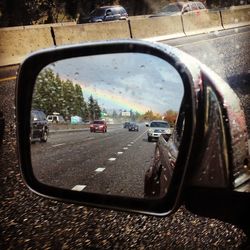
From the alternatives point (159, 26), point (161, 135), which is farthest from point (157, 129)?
point (159, 26)

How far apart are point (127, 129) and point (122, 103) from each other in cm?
6

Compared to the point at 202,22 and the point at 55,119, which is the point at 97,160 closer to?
the point at 55,119

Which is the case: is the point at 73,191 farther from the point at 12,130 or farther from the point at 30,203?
the point at 12,130

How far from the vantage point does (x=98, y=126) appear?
1173 mm

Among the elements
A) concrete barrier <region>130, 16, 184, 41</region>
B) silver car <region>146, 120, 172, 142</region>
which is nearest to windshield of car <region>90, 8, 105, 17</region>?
concrete barrier <region>130, 16, 184, 41</region>

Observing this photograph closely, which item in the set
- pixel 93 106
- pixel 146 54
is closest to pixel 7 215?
pixel 93 106

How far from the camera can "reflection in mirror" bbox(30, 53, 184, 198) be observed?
1047 millimetres

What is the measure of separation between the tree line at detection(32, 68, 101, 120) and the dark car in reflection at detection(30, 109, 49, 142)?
16mm

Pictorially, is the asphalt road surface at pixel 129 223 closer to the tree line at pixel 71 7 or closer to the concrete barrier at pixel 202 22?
the concrete barrier at pixel 202 22

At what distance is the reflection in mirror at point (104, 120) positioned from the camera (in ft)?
3.43

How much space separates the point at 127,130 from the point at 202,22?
0.83 m

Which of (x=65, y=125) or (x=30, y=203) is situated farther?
(x=30, y=203)

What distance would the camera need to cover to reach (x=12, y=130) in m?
3.93

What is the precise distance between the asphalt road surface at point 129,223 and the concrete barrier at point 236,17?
32 millimetres
